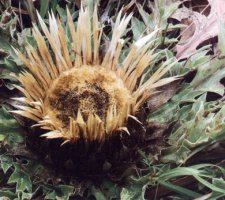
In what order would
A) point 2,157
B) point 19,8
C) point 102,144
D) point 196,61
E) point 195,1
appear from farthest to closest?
point 195,1
point 19,8
point 196,61
point 2,157
point 102,144

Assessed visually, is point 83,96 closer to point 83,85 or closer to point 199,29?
point 83,85

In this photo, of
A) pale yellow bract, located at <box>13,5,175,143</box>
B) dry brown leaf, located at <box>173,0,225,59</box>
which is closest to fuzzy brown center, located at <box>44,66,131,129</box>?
pale yellow bract, located at <box>13,5,175,143</box>

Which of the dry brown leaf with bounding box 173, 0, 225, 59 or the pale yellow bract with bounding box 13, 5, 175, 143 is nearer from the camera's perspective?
the pale yellow bract with bounding box 13, 5, 175, 143

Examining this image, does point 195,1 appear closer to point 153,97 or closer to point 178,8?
point 178,8

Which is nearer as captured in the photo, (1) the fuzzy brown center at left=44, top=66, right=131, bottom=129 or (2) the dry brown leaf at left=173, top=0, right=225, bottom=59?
(1) the fuzzy brown center at left=44, top=66, right=131, bottom=129

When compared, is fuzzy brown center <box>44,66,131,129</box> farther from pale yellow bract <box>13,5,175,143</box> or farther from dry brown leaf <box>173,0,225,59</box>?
dry brown leaf <box>173,0,225,59</box>

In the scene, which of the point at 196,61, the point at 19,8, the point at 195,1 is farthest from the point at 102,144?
the point at 195,1
